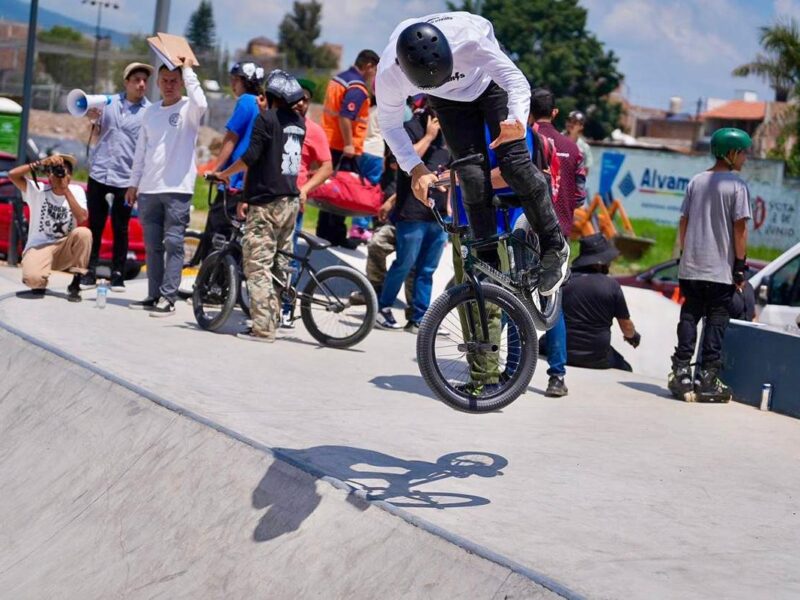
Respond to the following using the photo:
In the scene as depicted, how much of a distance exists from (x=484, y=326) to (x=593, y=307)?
4262 mm

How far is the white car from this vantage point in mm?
10977

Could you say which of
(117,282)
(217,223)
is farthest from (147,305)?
(117,282)

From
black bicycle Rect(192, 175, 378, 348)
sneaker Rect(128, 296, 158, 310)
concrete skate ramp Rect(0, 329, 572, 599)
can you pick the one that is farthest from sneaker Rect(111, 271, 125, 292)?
concrete skate ramp Rect(0, 329, 572, 599)

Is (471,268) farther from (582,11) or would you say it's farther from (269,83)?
(582,11)

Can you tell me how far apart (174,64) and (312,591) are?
6390 mm

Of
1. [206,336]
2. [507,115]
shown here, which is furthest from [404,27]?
[206,336]

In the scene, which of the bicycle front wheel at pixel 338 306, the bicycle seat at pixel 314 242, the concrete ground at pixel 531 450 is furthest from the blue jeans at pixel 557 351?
the bicycle seat at pixel 314 242

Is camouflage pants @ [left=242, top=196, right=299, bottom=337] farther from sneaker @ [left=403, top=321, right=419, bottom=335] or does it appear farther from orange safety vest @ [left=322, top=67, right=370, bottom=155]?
orange safety vest @ [left=322, top=67, right=370, bottom=155]

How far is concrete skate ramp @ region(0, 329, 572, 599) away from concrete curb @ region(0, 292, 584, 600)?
20 millimetres

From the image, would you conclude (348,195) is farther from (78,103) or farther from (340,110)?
(78,103)

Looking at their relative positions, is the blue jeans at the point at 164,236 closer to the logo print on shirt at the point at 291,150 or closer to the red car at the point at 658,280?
the logo print on shirt at the point at 291,150

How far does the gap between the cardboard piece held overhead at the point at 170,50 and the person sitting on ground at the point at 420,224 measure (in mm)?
1928

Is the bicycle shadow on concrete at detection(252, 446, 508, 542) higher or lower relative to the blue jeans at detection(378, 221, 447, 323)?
lower

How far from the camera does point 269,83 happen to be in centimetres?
940
